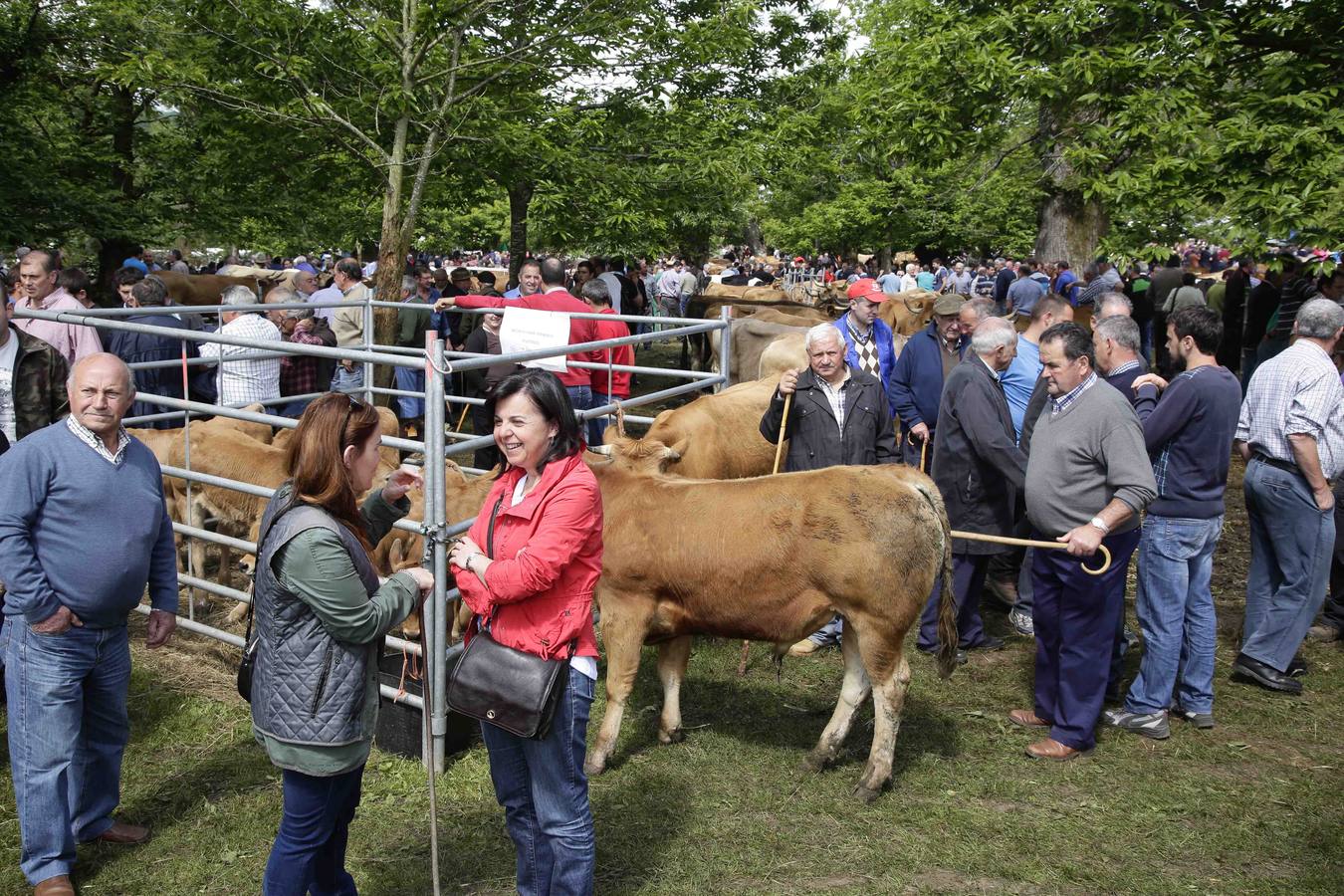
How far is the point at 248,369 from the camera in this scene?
8.75 meters

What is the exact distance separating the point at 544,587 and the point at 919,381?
4.89 m

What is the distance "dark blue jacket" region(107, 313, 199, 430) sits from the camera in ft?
27.7

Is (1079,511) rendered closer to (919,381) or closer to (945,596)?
(945,596)

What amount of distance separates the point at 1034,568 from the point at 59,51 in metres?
15.3

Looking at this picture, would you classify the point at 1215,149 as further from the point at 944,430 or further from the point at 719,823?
the point at 719,823

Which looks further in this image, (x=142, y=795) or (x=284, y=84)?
(x=284, y=84)

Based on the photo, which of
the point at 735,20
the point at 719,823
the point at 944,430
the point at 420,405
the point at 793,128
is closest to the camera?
the point at 719,823

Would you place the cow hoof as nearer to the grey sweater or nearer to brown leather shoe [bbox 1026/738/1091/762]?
brown leather shoe [bbox 1026/738/1091/762]

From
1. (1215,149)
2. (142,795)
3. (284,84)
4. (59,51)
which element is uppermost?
(59,51)

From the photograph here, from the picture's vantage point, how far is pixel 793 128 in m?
14.9

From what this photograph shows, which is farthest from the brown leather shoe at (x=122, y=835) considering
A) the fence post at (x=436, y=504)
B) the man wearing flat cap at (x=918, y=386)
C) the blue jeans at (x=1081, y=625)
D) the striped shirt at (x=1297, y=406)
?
the striped shirt at (x=1297, y=406)

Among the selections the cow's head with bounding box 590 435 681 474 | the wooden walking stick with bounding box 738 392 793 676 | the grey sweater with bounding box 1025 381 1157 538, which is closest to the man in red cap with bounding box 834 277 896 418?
the wooden walking stick with bounding box 738 392 793 676

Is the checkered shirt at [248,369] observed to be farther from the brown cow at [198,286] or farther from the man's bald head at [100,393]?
the brown cow at [198,286]

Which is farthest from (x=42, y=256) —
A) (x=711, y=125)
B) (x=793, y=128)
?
(x=793, y=128)
